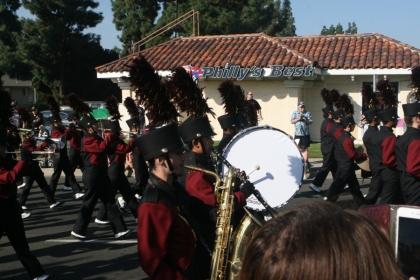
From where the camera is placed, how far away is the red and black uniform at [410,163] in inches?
235

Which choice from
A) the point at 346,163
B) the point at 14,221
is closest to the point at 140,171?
the point at 346,163

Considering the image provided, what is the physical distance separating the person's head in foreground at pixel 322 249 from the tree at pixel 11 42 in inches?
1589

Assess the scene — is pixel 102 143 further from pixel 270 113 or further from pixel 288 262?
pixel 270 113

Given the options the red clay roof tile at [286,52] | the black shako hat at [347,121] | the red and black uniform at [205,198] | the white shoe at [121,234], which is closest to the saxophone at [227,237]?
the red and black uniform at [205,198]

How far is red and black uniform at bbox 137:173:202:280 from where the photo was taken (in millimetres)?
3180

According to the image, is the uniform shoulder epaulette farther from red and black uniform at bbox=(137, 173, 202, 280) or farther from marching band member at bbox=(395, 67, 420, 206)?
marching band member at bbox=(395, 67, 420, 206)

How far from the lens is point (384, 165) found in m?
7.62

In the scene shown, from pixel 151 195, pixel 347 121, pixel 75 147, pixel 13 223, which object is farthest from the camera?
pixel 75 147

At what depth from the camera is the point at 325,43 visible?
24.5 metres

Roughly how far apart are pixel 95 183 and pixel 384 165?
3.90 metres

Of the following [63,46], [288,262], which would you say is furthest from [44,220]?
[63,46]

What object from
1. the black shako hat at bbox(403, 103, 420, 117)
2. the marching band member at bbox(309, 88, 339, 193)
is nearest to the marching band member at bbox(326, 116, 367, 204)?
the marching band member at bbox(309, 88, 339, 193)

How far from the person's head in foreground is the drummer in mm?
6296

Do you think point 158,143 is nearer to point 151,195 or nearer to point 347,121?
point 151,195
